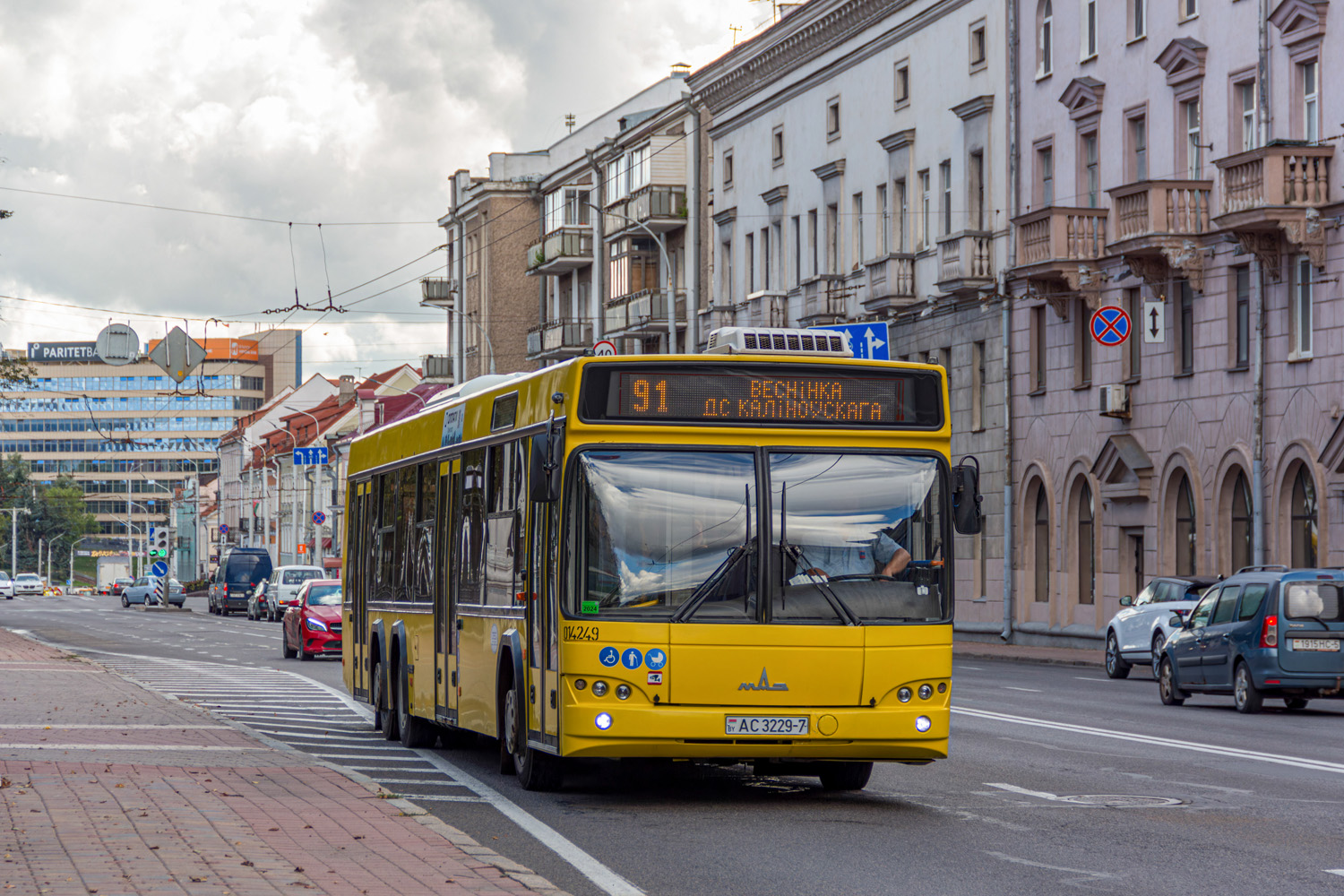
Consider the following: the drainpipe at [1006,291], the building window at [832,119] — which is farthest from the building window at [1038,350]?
the building window at [832,119]

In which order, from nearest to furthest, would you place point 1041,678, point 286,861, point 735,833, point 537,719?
point 286,861, point 735,833, point 537,719, point 1041,678

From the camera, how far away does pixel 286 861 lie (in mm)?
9766

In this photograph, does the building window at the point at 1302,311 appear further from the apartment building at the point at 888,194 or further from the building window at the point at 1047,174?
the building window at the point at 1047,174

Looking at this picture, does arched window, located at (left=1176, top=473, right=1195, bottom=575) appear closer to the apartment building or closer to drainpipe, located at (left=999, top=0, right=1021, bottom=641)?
the apartment building

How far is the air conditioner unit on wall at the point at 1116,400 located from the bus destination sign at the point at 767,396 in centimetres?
2928

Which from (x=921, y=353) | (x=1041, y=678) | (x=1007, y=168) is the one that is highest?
(x=1007, y=168)

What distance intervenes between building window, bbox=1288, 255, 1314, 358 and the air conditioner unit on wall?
242 inches

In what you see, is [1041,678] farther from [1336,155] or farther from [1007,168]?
[1007,168]

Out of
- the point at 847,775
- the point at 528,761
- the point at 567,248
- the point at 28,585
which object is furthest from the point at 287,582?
the point at 28,585

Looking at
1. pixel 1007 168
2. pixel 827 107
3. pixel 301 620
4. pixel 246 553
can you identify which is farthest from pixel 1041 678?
pixel 246 553

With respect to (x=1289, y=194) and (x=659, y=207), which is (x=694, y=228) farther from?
(x=1289, y=194)

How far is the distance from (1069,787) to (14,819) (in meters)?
6.94

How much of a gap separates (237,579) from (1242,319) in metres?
53.8

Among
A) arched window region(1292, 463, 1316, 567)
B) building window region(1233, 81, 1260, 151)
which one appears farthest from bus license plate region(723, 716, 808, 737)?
building window region(1233, 81, 1260, 151)
